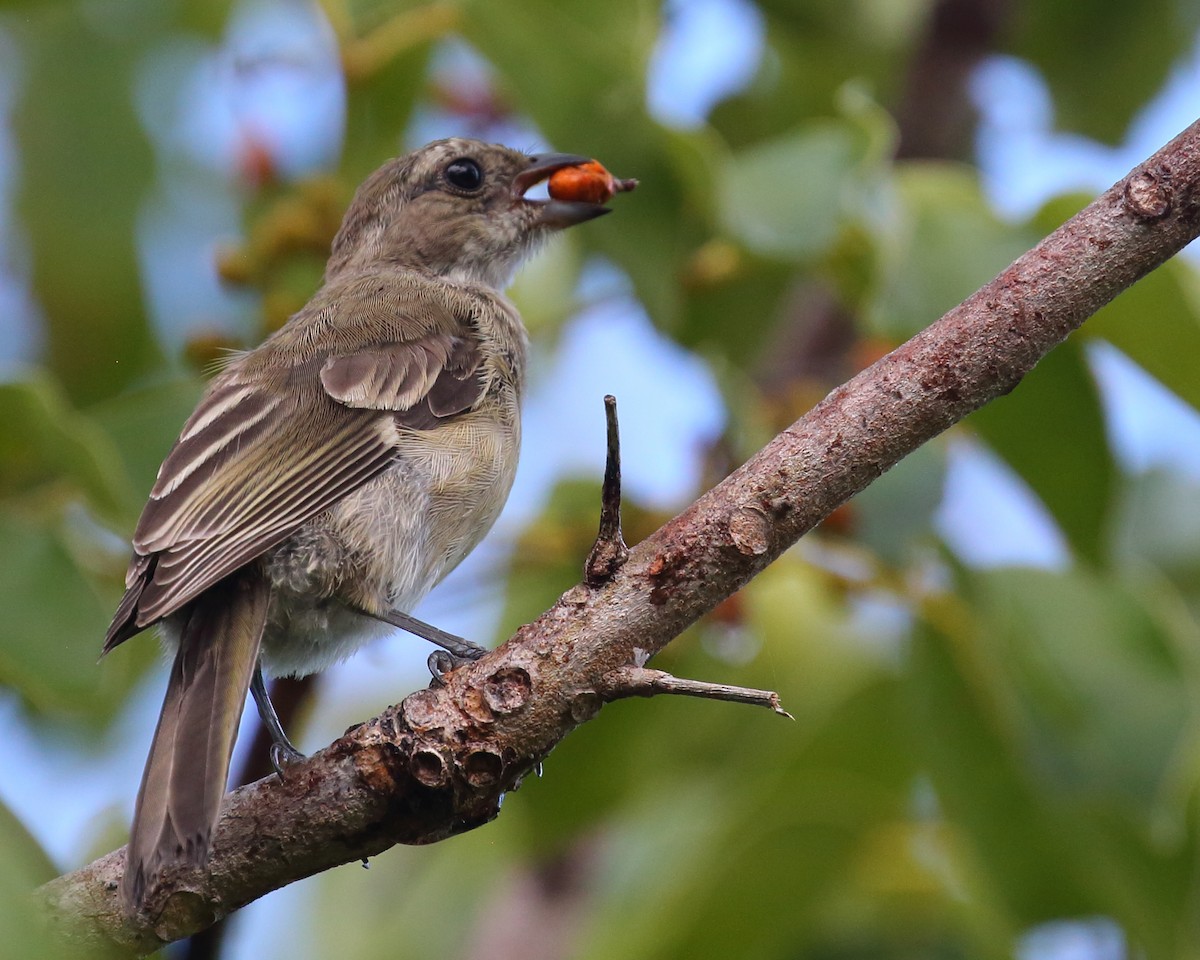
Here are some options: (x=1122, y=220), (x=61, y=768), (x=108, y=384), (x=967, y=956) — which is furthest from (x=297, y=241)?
(x=967, y=956)

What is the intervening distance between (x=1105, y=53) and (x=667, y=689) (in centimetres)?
379

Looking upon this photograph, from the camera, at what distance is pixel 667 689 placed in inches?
96.6

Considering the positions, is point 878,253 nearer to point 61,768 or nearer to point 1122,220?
point 1122,220

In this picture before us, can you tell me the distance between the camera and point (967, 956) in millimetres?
4609

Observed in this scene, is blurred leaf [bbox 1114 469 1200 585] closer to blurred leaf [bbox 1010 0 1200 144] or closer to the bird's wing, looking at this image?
blurred leaf [bbox 1010 0 1200 144]

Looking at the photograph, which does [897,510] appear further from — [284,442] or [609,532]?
[284,442]

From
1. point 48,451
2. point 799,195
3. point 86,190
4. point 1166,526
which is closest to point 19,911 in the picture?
point 48,451

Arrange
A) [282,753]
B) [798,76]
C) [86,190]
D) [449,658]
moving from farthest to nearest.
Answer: [798,76]
[86,190]
[282,753]
[449,658]

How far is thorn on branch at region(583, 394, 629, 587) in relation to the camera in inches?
99.3

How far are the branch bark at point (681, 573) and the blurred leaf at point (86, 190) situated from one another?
Answer: 96.7 inches

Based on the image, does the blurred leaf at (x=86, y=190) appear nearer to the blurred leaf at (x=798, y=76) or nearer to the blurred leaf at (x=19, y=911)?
the blurred leaf at (x=798, y=76)

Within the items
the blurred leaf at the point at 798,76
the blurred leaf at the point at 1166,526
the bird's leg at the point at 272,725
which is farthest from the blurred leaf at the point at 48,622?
the blurred leaf at the point at 798,76

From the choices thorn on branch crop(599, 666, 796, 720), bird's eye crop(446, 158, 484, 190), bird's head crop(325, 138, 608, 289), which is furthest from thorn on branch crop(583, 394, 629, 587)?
bird's eye crop(446, 158, 484, 190)

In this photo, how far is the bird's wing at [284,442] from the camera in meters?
3.20
